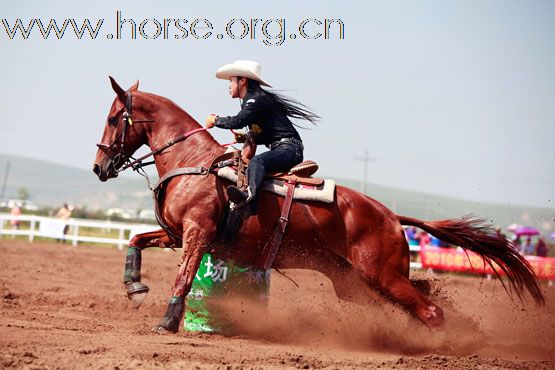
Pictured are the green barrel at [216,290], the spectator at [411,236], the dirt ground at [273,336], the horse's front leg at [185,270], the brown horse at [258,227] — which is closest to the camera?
the dirt ground at [273,336]

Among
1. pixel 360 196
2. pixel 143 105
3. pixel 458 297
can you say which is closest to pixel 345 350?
pixel 360 196

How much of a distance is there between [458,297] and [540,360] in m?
5.67

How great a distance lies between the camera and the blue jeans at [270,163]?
7.12 meters

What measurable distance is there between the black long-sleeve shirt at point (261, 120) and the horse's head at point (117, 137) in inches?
39.2

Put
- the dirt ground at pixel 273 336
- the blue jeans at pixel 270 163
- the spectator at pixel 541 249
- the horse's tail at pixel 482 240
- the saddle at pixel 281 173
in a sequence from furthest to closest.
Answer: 1. the spectator at pixel 541 249
2. the horse's tail at pixel 482 240
3. the saddle at pixel 281 173
4. the blue jeans at pixel 270 163
5. the dirt ground at pixel 273 336

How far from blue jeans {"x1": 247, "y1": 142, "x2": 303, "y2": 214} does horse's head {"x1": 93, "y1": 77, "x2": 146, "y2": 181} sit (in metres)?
1.45

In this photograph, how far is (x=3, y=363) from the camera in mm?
5062

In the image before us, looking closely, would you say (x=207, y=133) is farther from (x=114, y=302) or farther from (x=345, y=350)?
(x=114, y=302)

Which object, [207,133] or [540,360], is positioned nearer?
[540,360]

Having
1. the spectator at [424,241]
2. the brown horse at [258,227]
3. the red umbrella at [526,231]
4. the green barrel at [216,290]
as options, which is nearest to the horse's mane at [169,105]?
the brown horse at [258,227]

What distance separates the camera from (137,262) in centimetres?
750

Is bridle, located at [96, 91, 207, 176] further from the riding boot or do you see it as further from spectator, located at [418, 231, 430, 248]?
spectator, located at [418, 231, 430, 248]

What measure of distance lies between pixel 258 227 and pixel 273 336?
1447 mm

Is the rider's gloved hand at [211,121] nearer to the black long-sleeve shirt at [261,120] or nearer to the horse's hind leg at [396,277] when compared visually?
the black long-sleeve shirt at [261,120]
